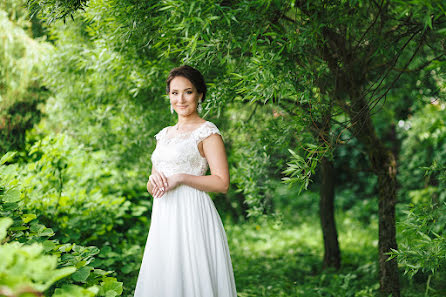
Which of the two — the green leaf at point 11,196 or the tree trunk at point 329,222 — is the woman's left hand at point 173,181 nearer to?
the green leaf at point 11,196

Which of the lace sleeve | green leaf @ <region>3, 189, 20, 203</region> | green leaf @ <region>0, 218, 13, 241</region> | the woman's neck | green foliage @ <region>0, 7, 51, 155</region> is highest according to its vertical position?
green foliage @ <region>0, 7, 51, 155</region>

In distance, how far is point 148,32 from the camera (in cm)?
270

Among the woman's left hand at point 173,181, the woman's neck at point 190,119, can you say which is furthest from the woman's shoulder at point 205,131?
the woman's left hand at point 173,181

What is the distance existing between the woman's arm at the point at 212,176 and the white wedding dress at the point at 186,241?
7 centimetres

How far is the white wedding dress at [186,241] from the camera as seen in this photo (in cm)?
221

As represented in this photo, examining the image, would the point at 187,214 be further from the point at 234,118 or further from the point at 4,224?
the point at 234,118

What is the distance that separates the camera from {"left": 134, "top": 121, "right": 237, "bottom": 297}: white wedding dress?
221 cm

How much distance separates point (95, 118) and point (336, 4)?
10.5ft

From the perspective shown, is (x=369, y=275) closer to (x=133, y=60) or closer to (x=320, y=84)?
(x=320, y=84)

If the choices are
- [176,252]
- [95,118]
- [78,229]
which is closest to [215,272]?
[176,252]

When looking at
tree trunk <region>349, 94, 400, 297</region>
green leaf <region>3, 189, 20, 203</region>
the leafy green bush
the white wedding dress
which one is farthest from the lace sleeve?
tree trunk <region>349, 94, 400, 297</region>

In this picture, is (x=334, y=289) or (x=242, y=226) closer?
(x=334, y=289)

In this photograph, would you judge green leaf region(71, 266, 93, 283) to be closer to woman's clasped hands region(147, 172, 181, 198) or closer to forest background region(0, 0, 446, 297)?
forest background region(0, 0, 446, 297)

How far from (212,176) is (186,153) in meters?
0.21
